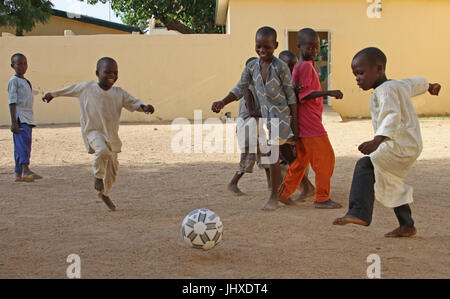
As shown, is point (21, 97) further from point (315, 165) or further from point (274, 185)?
point (315, 165)

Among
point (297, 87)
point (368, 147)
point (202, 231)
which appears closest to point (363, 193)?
point (368, 147)

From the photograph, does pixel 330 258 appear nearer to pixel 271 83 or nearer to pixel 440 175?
pixel 271 83

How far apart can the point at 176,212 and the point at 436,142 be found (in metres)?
6.05

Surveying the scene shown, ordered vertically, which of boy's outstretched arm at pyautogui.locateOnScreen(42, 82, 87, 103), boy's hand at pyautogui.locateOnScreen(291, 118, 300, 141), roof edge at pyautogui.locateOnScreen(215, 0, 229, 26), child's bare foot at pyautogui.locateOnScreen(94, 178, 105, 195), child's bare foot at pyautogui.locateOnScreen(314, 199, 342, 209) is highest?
roof edge at pyautogui.locateOnScreen(215, 0, 229, 26)

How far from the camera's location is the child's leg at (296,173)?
4.80 metres

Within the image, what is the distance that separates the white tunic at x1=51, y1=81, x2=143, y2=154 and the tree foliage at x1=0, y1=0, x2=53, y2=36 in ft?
49.6

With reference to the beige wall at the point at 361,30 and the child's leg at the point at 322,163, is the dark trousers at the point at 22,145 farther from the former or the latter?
the beige wall at the point at 361,30

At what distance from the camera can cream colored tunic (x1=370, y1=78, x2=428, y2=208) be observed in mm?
3332

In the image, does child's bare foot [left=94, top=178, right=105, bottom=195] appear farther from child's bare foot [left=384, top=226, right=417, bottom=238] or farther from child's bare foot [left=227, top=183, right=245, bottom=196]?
child's bare foot [left=384, top=226, right=417, bottom=238]

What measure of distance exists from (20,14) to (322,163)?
16.9m

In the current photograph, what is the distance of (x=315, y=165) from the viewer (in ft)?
15.3

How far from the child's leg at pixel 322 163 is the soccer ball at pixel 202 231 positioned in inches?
62.3

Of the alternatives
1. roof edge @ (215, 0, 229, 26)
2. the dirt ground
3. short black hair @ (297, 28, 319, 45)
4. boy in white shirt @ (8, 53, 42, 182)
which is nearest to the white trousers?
the dirt ground

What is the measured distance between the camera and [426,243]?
3516 millimetres
